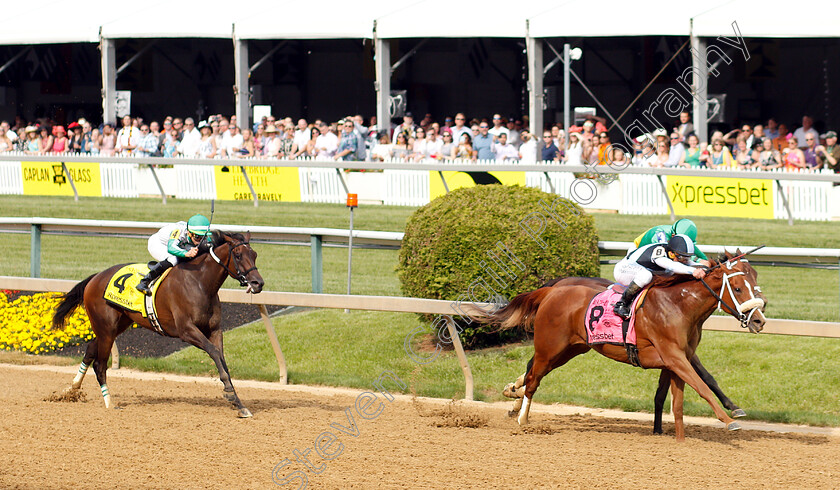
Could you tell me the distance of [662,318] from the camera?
22.9ft

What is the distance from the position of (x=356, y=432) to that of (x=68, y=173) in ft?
41.7

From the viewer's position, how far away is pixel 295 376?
9594 millimetres

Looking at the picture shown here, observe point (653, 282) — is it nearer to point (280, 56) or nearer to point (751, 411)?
point (751, 411)

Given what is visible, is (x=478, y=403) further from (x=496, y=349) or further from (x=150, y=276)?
(x=150, y=276)

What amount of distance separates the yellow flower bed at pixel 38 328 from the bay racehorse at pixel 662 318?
4.92m

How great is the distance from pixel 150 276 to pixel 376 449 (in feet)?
8.09

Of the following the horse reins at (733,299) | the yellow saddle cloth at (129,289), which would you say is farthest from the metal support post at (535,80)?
the horse reins at (733,299)

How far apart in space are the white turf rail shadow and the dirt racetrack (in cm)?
16

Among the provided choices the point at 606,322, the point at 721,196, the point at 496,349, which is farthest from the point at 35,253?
the point at 721,196

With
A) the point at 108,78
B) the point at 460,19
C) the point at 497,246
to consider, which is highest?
the point at 460,19

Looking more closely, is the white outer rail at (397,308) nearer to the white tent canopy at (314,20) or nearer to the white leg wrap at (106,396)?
the white leg wrap at (106,396)

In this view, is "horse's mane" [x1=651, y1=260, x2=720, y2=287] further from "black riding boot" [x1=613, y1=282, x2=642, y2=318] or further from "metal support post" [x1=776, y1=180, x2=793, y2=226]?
"metal support post" [x1=776, y1=180, x2=793, y2=226]

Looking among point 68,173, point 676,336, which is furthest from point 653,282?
point 68,173

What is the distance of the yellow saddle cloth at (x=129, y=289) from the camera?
8.38 meters
